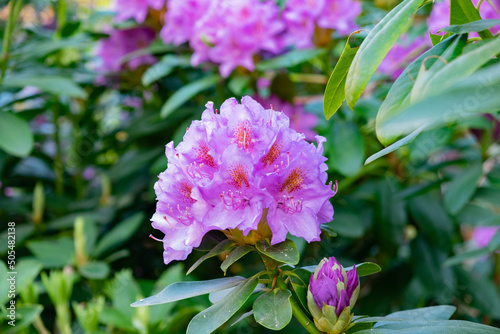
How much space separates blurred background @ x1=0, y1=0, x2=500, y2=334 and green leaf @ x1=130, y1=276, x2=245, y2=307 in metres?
0.50

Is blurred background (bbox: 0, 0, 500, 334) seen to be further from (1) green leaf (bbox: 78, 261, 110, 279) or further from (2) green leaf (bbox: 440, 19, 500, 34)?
(2) green leaf (bbox: 440, 19, 500, 34)

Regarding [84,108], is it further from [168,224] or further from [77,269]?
[168,224]

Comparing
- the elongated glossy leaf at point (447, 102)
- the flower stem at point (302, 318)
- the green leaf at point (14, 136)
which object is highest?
the elongated glossy leaf at point (447, 102)

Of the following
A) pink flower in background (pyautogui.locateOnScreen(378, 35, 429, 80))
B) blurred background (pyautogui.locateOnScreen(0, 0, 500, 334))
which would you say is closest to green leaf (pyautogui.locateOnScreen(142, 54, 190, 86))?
blurred background (pyautogui.locateOnScreen(0, 0, 500, 334))

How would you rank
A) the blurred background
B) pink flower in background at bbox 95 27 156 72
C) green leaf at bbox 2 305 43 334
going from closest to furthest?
green leaf at bbox 2 305 43 334 → the blurred background → pink flower in background at bbox 95 27 156 72

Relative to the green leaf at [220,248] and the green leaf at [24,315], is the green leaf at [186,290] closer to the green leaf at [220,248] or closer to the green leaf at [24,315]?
the green leaf at [220,248]

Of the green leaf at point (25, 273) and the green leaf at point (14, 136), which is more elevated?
the green leaf at point (14, 136)

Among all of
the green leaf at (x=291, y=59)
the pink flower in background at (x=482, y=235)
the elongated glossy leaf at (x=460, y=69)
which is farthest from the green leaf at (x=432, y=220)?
the elongated glossy leaf at (x=460, y=69)

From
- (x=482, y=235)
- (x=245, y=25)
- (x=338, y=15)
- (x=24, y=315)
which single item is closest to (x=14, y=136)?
(x=24, y=315)

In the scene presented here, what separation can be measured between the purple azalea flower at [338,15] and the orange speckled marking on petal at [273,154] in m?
1.00

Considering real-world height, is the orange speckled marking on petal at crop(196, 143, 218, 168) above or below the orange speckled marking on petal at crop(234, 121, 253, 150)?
below

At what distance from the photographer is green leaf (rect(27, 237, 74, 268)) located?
1.36m

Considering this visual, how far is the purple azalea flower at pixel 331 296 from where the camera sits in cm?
62

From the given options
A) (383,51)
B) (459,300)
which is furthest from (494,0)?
(383,51)
